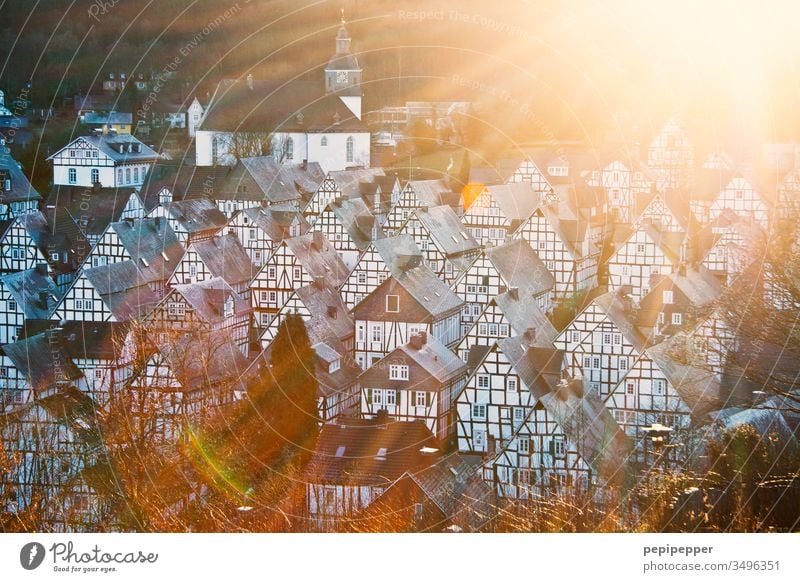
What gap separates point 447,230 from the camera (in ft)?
48.5

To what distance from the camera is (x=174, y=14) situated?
1645 centimetres

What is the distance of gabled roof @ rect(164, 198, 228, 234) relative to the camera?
15695mm

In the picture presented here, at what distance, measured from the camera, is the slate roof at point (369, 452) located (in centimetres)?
928

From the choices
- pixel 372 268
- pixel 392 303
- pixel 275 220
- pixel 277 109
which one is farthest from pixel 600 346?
pixel 277 109

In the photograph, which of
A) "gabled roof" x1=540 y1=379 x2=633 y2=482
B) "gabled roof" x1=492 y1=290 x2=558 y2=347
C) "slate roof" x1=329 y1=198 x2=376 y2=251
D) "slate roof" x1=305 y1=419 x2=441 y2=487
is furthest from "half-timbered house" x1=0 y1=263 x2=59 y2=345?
"gabled roof" x1=540 y1=379 x2=633 y2=482

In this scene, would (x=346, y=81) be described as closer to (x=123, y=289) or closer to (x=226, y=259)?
(x=226, y=259)

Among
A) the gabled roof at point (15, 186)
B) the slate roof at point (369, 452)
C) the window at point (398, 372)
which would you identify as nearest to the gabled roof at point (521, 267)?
the window at point (398, 372)

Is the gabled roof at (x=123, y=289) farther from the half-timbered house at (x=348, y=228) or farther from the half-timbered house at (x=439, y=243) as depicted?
the half-timbered house at (x=439, y=243)

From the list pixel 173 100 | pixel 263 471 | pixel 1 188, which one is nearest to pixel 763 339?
pixel 263 471

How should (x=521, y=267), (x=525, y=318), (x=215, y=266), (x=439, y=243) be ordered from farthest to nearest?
(x=439, y=243), (x=215, y=266), (x=521, y=267), (x=525, y=318)

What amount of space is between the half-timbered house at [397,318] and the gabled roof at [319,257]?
1079 millimetres

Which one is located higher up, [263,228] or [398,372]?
[263,228]

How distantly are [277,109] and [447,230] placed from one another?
6.59 metres
